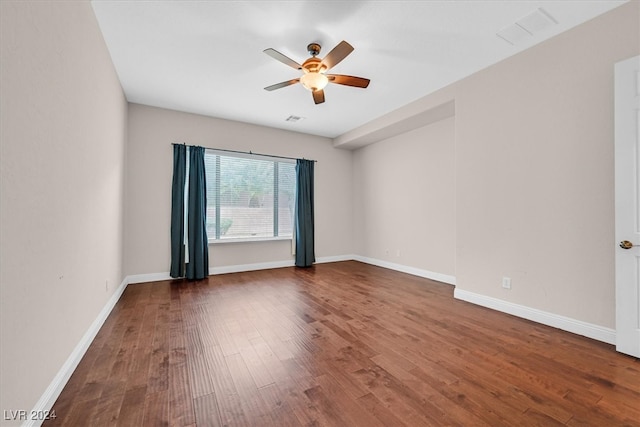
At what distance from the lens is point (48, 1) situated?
4.93 ft

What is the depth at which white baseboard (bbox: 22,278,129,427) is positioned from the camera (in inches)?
55.2

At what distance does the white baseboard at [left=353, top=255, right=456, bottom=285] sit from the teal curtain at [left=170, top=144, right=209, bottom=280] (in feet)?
11.2

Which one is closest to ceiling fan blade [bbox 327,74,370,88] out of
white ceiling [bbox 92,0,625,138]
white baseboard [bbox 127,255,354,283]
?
white ceiling [bbox 92,0,625,138]

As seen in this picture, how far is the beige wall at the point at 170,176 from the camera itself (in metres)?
4.30

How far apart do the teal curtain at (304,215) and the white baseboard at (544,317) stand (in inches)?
120

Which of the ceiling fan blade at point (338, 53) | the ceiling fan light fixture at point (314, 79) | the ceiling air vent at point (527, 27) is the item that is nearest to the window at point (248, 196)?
the ceiling fan light fixture at point (314, 79)

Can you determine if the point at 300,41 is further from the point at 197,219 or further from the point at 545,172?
the point at 197,219

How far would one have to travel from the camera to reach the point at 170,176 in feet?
14.9

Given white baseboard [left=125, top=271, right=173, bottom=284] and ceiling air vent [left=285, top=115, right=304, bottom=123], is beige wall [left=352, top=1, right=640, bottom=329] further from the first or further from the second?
white baseboard [left=125, top=271, right=173, bottom=284]

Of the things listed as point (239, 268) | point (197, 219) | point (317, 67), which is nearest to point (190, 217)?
point (197, 219)

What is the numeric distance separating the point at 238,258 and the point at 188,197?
1.46 metres

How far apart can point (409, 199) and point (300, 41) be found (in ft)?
11.1

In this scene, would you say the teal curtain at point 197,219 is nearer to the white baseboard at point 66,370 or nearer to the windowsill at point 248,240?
the windowsill at point 248,240

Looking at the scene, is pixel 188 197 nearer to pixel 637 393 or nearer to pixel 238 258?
pixel 238 258
